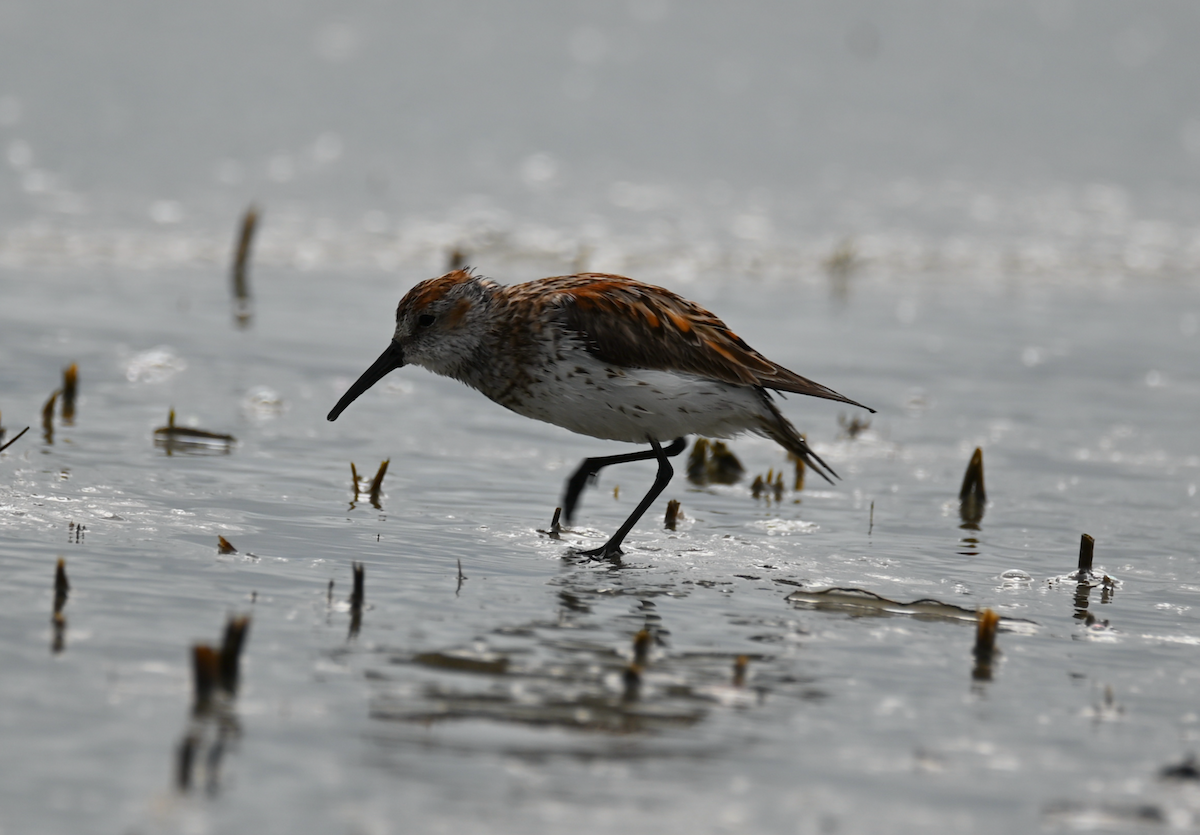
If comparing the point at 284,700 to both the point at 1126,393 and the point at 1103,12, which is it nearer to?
the point at 1126,393

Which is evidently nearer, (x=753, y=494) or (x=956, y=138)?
(x=753, y=494)

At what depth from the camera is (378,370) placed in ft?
27.0

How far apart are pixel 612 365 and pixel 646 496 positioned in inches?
31.9

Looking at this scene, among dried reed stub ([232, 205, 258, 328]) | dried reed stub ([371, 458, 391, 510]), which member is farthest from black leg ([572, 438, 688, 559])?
dried reed stub ([232, 205, 258, 328])

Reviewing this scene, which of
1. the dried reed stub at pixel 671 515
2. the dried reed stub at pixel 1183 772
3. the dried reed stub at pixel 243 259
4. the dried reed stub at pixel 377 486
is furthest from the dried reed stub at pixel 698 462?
the dried reed stub at pixel 243 259

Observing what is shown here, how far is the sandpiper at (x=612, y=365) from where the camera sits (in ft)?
23.8

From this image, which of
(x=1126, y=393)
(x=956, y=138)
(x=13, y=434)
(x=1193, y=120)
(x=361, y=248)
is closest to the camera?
(x=13, y=434)

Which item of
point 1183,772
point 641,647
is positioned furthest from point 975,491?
point 1183,772

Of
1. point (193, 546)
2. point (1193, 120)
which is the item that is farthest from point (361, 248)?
point (1193, 120)

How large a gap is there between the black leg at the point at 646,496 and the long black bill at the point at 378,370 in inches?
50.5

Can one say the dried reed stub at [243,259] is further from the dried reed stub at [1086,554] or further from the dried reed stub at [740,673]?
the dried reed stub at [740,673]

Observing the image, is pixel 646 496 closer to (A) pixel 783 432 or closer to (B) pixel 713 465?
(A) pixel 783 432

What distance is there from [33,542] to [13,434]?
239 cm

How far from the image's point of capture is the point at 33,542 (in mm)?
6250
